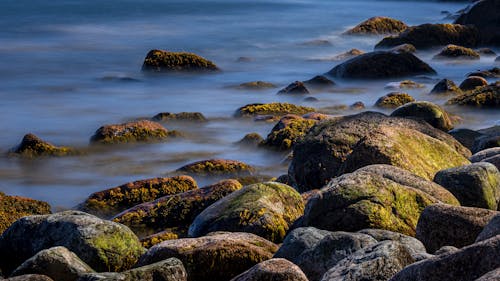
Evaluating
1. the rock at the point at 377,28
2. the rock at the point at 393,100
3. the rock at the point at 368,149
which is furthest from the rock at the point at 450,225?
the rock at the point at 377,28

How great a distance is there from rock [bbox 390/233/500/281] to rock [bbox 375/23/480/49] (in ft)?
66.2

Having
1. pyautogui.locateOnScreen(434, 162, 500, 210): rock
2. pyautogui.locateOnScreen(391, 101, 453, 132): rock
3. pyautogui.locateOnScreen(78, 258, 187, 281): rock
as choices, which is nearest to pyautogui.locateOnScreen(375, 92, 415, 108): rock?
pyautogui.locateOnScreen(391, 101, 453, 132): rock

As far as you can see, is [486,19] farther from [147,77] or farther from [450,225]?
[450,225]

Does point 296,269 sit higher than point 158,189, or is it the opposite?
point 296,269

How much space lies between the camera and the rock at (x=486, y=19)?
25109 mm

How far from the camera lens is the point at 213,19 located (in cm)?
3253

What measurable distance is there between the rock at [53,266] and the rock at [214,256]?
530 millimetres

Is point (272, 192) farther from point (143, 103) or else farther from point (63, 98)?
point (63, 98)

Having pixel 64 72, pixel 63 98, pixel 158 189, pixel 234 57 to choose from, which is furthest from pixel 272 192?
pixel 234 57

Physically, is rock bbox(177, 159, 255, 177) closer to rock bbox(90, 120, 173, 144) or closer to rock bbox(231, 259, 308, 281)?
rock bbox(90, 120, 173, 144)

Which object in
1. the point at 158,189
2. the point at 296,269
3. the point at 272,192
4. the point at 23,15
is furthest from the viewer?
the point at 23,15

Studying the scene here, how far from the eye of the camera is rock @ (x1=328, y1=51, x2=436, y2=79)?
19.1 m

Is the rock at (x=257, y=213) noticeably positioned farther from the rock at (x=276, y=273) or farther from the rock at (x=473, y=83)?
the rock at (x=473, y=83)

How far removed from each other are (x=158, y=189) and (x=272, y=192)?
233 centimetres
